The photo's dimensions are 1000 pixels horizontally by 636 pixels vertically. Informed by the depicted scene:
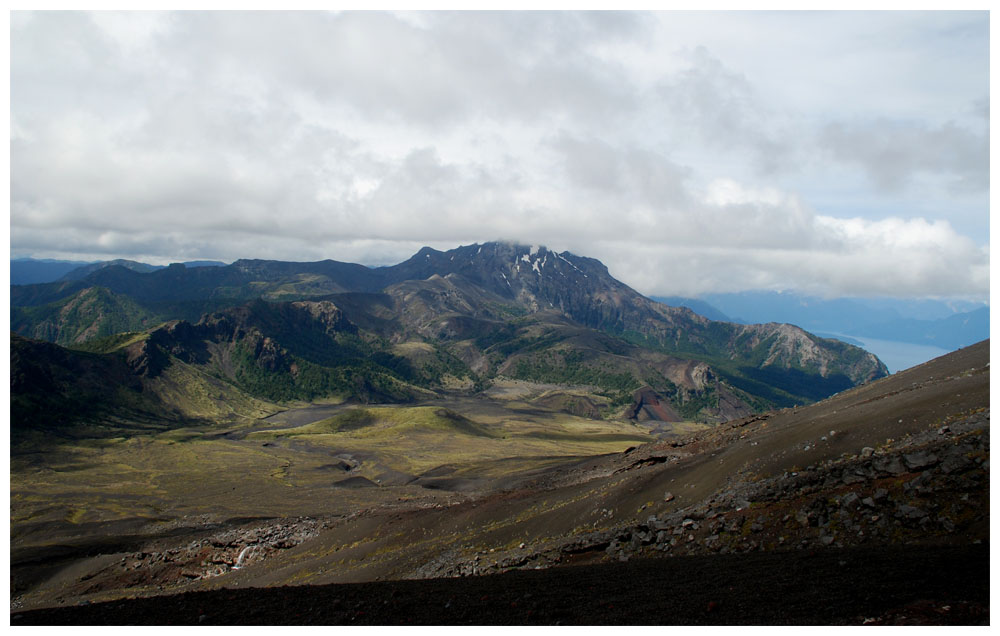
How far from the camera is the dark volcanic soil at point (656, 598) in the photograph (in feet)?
62.6

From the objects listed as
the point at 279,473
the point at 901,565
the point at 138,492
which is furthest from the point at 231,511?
the point at 901,565

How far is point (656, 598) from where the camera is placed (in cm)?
2281

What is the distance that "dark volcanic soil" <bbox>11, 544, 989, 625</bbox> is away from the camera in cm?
1909

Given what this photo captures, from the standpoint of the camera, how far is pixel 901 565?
21.9 metres

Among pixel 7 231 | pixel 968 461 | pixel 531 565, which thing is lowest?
pixel 531 565

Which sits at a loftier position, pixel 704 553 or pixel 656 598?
pixel 656 598

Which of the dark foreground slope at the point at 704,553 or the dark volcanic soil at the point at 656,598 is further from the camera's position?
the dark foreground slope at the point at 704,553

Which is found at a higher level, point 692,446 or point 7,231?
point 7,231

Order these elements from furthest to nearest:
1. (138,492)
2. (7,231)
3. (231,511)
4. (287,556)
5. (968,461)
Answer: (138,492) → (231,511) → (287,556) → (968,461) → (7,231)

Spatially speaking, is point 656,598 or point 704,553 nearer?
point 656,598

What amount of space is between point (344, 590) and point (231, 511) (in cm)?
7913

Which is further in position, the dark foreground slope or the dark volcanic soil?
the dark foreground slope

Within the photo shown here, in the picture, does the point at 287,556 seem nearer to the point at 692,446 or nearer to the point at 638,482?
the point at 638,482

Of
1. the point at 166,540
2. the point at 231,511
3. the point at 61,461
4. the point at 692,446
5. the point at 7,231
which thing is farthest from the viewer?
the point at 61,461
